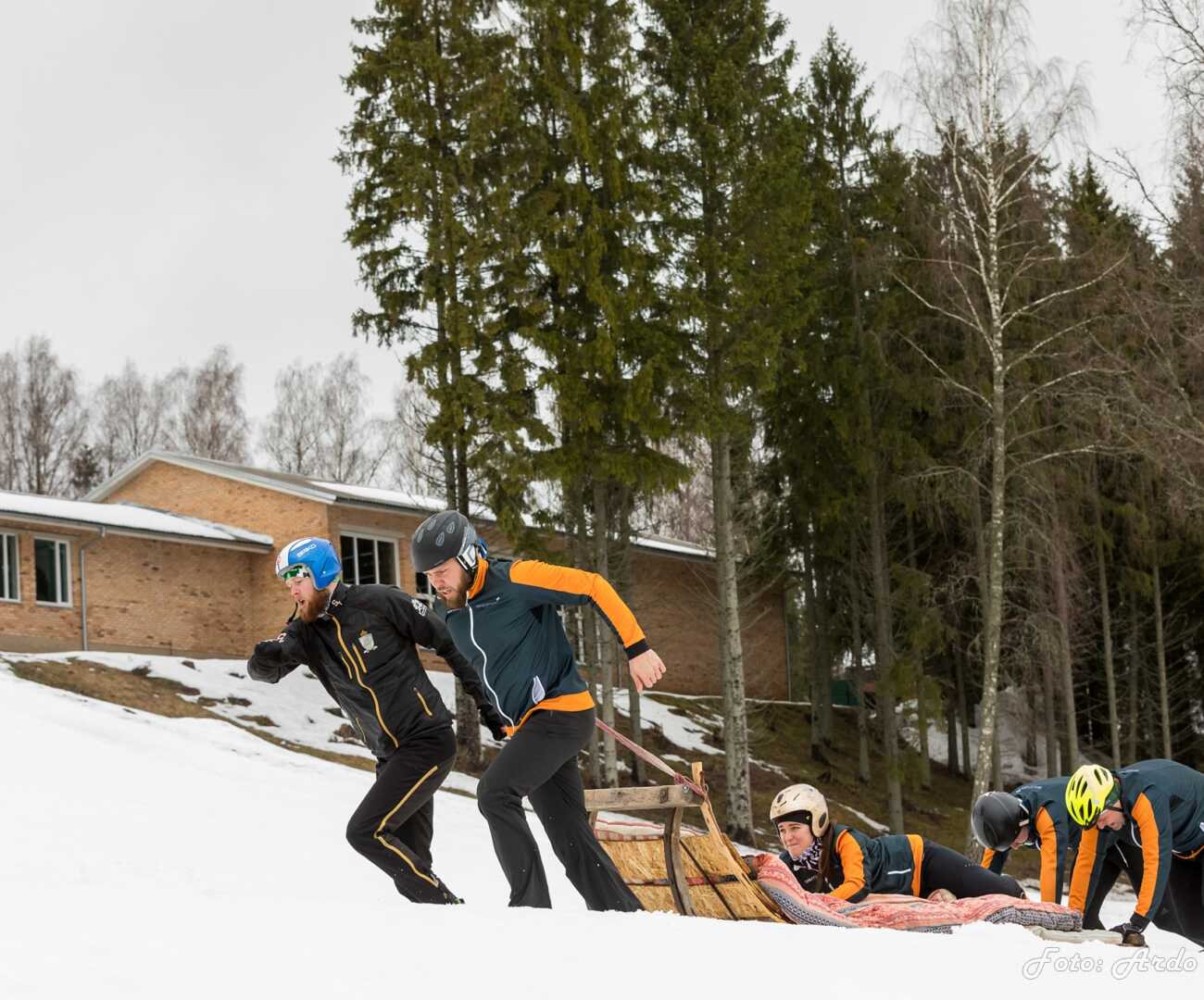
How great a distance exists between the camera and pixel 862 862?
8453mm

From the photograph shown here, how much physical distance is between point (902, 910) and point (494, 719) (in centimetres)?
257

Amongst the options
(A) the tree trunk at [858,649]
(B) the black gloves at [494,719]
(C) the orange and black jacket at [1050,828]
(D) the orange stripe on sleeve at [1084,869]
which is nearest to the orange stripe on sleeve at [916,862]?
(C) the orange and black jacket at [1050,828]

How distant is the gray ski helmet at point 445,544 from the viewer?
6293 millimetres

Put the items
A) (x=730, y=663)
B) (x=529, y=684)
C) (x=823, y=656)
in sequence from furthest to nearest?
(x=823, y=656) < (x=730, y=663) < (x=529, y=684)

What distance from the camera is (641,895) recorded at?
7.71 metres

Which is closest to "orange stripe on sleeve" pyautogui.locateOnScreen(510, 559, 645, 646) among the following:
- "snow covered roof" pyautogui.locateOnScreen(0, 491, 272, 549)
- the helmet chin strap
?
the helmet chin strap

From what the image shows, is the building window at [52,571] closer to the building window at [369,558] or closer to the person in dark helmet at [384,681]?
the building window at [369,558]

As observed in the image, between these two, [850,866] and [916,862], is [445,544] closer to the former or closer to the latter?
[850,866]

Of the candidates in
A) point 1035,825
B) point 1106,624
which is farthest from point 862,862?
point 1106,624

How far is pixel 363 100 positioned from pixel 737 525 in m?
10.7

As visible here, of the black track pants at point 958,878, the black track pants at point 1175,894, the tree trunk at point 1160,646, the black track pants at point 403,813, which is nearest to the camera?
the black track pants at point 403,813

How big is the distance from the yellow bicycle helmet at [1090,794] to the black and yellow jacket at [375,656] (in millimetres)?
3685

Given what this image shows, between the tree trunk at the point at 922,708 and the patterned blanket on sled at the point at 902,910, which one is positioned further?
the tree trunk at the point at 922,708

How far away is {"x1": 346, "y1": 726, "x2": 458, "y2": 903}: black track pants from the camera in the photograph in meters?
6.64
